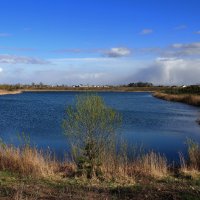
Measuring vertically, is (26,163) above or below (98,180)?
above

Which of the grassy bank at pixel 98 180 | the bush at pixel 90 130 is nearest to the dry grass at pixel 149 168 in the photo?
the grassy bank at pixel 98 180

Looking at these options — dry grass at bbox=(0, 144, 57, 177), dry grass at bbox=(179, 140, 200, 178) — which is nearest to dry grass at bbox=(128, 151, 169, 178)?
dry grass at bbox=(179, 140, 200, 178)

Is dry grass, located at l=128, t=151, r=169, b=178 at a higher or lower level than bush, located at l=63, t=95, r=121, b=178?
lower

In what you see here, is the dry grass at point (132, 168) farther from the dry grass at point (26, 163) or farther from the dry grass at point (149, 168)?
the dry grass at point (26, 163)

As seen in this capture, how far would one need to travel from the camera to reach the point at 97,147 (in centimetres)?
1264

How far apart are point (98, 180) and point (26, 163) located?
2597mm

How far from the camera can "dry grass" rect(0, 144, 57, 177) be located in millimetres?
12086

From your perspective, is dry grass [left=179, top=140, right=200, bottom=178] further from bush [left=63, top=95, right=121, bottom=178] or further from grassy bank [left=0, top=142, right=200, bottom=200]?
bush [left=63, top=95, right=121, bottom=178]

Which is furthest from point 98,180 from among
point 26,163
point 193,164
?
point 193,164

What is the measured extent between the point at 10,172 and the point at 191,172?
16.4 ft

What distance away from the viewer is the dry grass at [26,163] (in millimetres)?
12086

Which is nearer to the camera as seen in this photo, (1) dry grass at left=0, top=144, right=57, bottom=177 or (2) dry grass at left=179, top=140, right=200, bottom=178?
(1) dry grass at left=0, top=144, right=57, bottom=177

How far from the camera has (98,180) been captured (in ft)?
36.5

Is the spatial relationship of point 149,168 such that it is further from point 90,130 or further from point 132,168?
point 90,130
